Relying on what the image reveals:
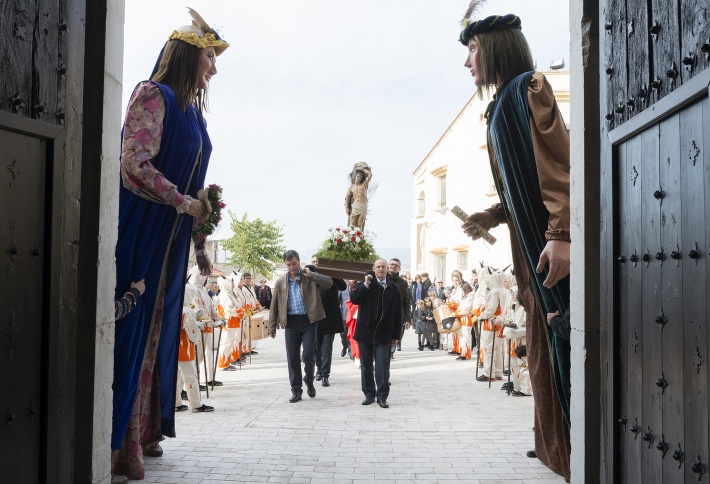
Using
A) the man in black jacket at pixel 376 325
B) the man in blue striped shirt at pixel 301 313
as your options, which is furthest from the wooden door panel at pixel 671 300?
the man in blue striped shirt at pixel 301 313

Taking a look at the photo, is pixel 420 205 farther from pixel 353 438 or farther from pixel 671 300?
pixel 671 300

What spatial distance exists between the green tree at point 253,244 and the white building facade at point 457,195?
11.5 metres

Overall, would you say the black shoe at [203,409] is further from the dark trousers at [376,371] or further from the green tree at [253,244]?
the green tree at [253,244]

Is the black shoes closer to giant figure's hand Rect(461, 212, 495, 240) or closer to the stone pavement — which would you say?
the stone pavement

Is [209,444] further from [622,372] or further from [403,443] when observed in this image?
[622,372]

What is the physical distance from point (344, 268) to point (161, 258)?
643 cm

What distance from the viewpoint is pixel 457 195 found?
2881cm

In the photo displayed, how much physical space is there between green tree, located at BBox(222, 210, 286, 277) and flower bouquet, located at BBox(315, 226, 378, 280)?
33972 millimetres

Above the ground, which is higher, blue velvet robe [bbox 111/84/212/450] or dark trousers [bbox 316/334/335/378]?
blue velvet robe [bbox 111/84/212/450]

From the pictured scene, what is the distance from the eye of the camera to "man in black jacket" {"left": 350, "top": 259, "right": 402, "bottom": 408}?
10.0 meters

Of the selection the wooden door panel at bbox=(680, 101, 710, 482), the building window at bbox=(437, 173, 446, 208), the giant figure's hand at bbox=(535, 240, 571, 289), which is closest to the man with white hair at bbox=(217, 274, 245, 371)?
the giant figure's hand at bbox=(535, 240, 571, 289)

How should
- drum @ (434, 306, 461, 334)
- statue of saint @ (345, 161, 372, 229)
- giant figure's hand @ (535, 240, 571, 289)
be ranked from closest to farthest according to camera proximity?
giant figure's hand @ (535, 240, 571, 289), drum @ (434, 306, 461, 334), statue of saint @ (345, 161, 372, 229)

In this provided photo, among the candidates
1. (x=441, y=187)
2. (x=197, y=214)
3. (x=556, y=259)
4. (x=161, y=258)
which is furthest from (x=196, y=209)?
(x=441, y=187)

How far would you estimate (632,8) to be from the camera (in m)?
3.21
